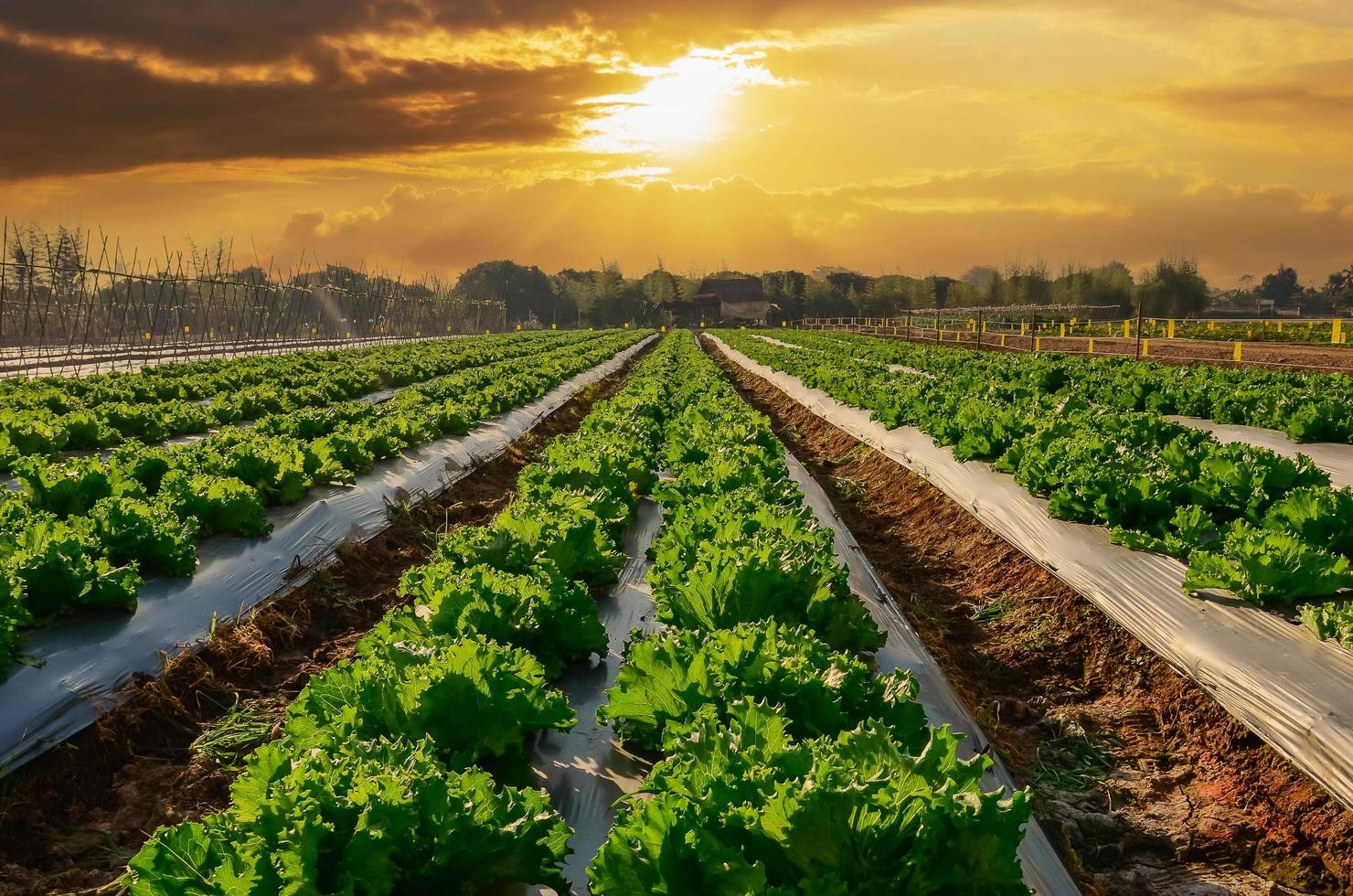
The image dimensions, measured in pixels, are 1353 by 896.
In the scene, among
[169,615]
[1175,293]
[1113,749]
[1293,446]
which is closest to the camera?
[1113,749]

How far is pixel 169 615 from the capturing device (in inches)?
293

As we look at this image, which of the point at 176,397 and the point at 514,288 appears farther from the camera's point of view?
the point at 514,288

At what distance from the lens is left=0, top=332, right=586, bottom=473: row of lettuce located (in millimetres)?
14141

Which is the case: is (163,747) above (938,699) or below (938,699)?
below

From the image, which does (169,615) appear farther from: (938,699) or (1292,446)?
(1292,446)

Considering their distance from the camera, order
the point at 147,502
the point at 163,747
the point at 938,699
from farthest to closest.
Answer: the point at 147,502
the point at 163,747
the point at 938,699

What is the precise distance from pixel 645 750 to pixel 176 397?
2078cm


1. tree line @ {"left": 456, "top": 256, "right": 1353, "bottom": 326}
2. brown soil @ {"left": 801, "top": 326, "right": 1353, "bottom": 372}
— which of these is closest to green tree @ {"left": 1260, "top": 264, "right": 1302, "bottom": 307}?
tree line @ {"left": 456, "top": 256, "right": 1353, "bottom": 326}

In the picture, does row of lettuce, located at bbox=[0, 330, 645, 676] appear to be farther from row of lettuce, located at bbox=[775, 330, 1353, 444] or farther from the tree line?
the tree line

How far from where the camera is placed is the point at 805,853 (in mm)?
3078

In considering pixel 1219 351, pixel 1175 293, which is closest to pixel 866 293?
pixel 1175 293

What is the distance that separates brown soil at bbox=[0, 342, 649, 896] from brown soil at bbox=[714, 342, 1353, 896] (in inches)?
199

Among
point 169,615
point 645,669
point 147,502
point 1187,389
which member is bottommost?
point 169,615

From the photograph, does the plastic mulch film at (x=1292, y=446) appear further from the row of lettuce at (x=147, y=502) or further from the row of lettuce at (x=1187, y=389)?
the row of lettuce at (x=147, y=502)
